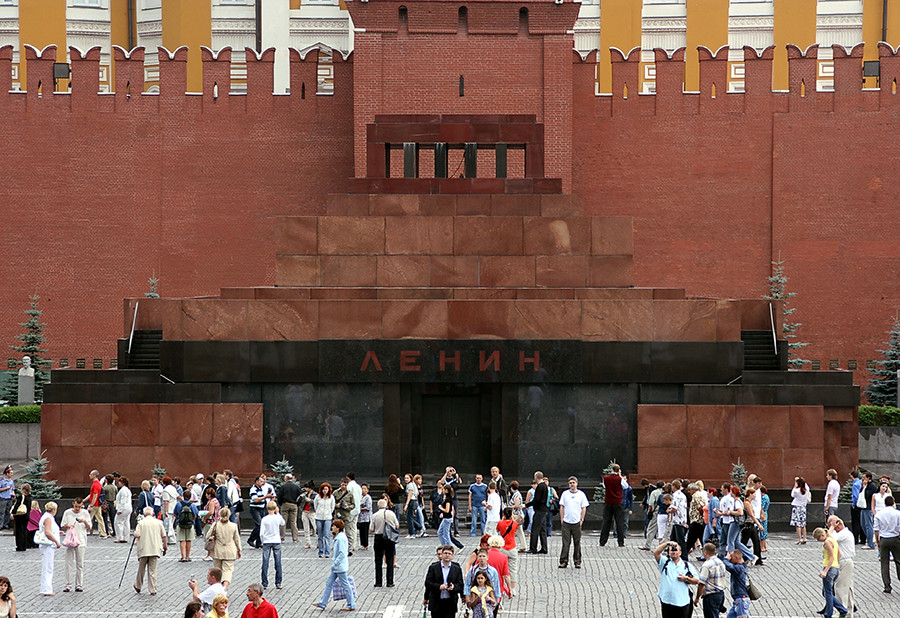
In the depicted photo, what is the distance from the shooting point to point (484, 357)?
79.2 feet

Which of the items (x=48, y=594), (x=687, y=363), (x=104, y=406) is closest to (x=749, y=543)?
(x=687, y=363)

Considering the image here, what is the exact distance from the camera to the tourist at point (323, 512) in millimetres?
18672

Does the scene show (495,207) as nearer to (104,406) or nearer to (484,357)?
(484,357)

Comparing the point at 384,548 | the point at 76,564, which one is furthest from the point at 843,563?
the point at 76,564

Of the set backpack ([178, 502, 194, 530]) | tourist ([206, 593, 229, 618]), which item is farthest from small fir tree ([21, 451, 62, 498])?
tourist ([206, 593, 229, 618])

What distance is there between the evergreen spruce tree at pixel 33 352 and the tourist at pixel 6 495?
10270 millimetres

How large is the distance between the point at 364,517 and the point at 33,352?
17680 millimetres

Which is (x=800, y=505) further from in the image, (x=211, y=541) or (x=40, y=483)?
(x=40, y=483)

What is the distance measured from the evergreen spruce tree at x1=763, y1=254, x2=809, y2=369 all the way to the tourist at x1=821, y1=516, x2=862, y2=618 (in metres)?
19.4

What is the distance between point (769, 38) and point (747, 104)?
1431 cm

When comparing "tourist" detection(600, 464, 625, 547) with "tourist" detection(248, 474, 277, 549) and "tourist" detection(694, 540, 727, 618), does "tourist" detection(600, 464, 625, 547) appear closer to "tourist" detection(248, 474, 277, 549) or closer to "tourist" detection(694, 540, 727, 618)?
"tourist" detection(248, 474, 277, 549)

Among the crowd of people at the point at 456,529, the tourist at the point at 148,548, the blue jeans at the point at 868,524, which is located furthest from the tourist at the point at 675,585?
the blue jeans at the point at 868,524

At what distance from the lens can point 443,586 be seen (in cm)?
1264

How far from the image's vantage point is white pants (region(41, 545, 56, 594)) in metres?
15.5
